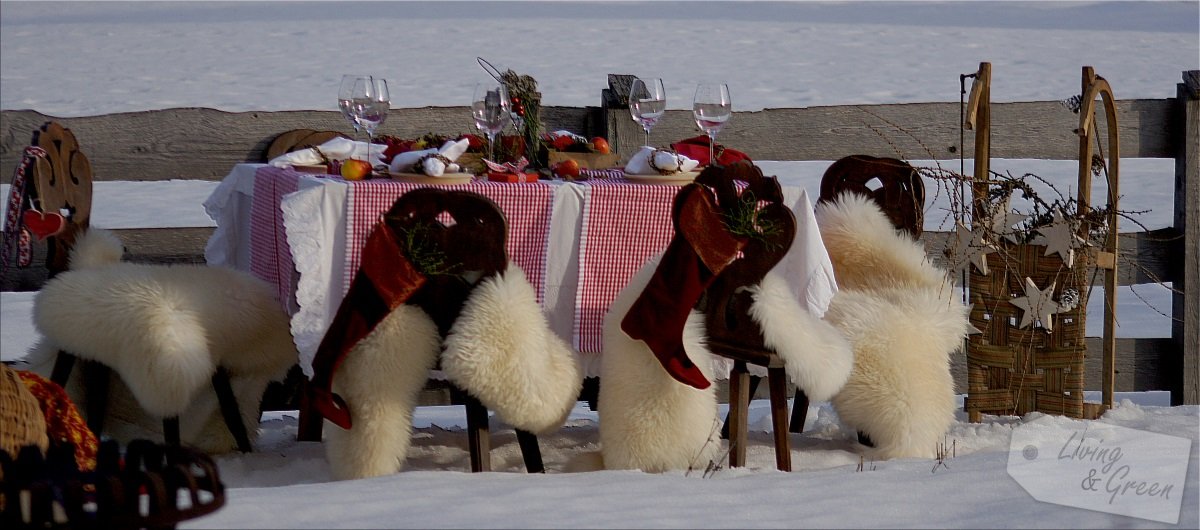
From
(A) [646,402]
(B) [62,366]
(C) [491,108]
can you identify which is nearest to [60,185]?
(B) [62,366]

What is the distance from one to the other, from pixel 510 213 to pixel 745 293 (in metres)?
0.61

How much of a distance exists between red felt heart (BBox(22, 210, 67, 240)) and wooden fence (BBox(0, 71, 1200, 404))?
0.71m

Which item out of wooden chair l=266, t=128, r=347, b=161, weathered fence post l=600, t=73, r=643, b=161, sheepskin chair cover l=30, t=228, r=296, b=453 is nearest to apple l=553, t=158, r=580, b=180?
sheepskin chair cover l=30, t=228, r=296, b=453

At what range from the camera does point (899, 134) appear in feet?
15.3

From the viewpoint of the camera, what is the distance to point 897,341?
3549mm

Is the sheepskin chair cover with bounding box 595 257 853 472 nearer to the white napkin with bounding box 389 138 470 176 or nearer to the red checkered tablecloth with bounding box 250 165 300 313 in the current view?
the white napkin with bounding box 389 138 470 176

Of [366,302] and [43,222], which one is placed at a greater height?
[43,222]

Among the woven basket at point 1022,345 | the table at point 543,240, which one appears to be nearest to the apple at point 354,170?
the table at point 543,240

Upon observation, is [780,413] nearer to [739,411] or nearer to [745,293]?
[739,411]

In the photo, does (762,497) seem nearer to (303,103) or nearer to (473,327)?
(473,327)

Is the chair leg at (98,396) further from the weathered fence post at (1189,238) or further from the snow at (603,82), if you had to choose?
the weathered fence post at (1189,238)

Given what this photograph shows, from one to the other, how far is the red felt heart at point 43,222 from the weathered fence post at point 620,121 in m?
1.78

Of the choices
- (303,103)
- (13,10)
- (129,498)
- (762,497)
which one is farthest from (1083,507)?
(13,10)

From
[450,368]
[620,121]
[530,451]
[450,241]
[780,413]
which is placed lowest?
[530,451]
